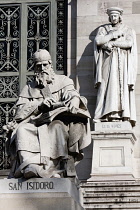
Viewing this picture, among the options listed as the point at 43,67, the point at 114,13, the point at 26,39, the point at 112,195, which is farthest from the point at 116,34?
the point at 112,195

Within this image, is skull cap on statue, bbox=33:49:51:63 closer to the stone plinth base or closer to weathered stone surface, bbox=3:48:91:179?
weathered stone surface, bbox=3:48:91:179

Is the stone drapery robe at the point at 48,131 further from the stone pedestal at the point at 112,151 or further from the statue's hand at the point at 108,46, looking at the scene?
the statue's hand at the point at 108,46

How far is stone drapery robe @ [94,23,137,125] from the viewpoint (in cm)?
1614

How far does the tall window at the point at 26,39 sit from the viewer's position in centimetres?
1761

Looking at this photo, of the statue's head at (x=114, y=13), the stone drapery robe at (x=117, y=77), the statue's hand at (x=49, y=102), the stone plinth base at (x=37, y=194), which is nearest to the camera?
the stone plinth base at (x=37, y=194)

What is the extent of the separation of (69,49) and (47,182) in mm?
4853

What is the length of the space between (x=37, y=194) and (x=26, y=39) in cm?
534

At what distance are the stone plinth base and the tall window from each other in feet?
14.4

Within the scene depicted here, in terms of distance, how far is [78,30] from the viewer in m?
17.3

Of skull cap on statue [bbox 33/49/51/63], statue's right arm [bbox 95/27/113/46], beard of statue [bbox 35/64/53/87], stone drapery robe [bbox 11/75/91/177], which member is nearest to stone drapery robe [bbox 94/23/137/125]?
statue's right arm [bbox 95/27/113/46]

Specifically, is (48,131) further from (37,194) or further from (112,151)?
(112,151)

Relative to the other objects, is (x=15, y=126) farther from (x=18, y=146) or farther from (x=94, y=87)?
(x=94, y=87)

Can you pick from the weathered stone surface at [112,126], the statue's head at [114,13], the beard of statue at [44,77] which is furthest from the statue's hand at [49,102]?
the statue's head at [114,13]

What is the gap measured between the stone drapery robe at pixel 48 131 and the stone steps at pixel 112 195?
1.03 metres
